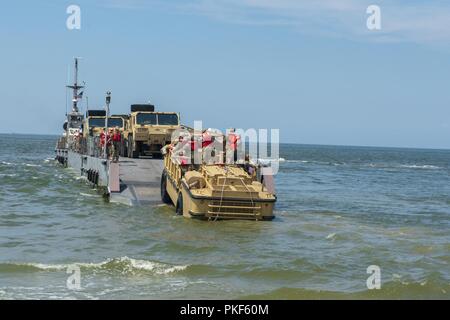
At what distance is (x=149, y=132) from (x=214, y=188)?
12658 millimetres

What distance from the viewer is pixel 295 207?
75.9ft

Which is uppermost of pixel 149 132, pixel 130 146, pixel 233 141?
pixel 149 132

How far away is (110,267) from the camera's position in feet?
40.0

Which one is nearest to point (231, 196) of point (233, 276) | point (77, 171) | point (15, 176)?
point (233, 276)

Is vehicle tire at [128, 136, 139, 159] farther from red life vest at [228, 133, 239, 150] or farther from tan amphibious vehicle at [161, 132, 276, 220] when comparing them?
tan amphibious vehicle at [161, 132, 276, 220]

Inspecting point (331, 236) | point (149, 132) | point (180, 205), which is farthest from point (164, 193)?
point (149, 132)

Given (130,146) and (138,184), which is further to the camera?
(130,146)

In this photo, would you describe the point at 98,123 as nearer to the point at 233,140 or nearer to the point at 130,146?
the point at 130,146

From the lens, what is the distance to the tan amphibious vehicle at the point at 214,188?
677 inches

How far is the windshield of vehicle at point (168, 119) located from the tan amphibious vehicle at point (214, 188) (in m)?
10.2

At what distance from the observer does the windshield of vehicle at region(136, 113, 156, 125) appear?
98.8 feet
